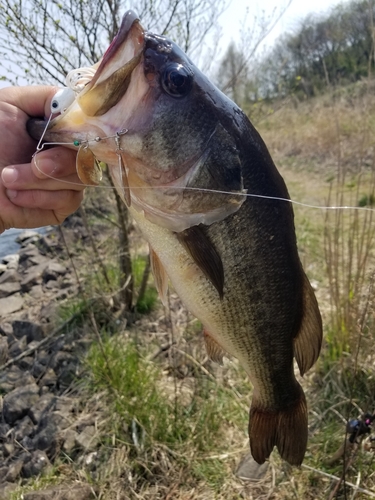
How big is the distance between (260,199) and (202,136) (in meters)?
0.30

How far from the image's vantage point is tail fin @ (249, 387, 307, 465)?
5.81 ft

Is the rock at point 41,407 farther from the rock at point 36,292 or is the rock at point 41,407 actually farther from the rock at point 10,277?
the rock at point 10,277

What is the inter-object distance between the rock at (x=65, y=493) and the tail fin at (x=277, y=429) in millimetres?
1423

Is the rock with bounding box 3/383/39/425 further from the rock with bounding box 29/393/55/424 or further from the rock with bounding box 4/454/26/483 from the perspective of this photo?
the rock with bounding box 4/454/26/483

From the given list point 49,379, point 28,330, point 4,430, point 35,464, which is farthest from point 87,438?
point 28,330

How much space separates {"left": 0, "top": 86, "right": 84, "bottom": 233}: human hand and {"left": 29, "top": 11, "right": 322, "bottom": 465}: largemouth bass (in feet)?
0.39

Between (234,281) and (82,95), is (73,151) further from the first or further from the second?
(234,281)

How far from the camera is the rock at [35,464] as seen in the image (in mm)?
2945

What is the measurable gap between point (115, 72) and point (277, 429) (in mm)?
1506

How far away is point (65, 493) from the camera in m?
2.59

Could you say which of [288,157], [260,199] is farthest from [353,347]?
[288,157]

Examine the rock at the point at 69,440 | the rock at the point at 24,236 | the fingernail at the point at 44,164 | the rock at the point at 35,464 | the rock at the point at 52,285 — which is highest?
the fingernail at the point at 44,164

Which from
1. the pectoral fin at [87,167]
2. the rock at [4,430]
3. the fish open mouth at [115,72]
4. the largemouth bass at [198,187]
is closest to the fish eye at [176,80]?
the largemouth bass at [198,187]

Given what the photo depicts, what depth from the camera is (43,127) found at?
1.52 metres
